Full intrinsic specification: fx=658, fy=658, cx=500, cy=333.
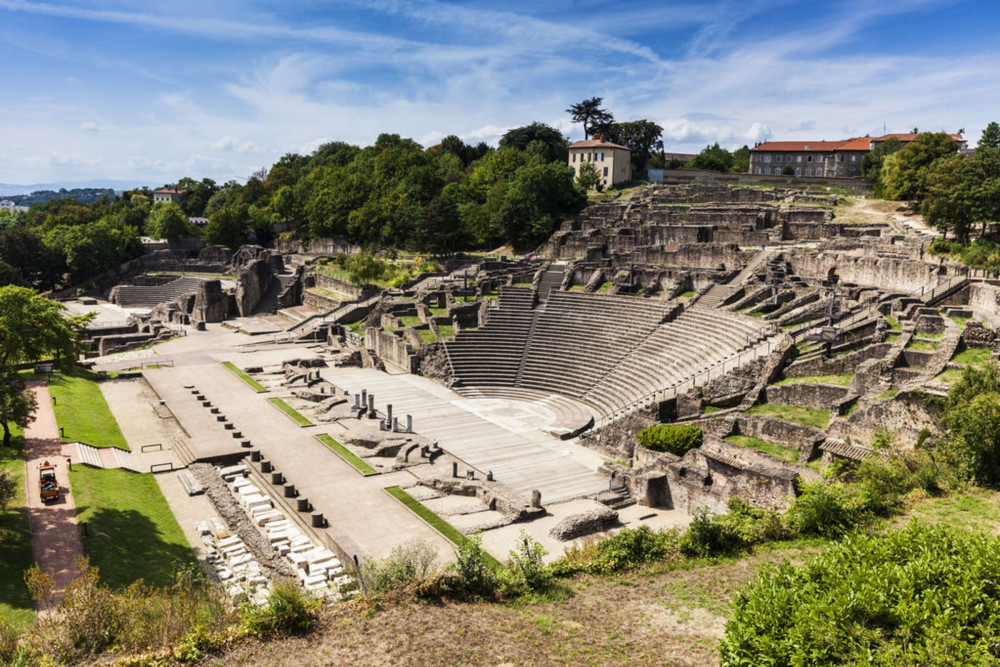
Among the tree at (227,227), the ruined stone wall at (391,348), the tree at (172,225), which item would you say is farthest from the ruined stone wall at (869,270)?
the tree at (172,225)

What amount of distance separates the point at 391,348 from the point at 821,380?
27346 mm

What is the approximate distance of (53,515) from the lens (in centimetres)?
2017

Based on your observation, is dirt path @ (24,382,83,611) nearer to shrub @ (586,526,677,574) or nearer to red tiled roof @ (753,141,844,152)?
shrub @ (586,526,677,574)

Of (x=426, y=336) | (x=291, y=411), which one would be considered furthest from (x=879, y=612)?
(x=426, y=336)

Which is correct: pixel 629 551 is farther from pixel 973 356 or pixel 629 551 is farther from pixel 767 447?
pixel 973 356

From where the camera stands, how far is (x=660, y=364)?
110 feet

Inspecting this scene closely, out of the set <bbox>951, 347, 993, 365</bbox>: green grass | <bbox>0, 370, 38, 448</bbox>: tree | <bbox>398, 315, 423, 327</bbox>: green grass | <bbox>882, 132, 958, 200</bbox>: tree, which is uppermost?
<bbox>882, 132, 958, 200</bbox>: tree

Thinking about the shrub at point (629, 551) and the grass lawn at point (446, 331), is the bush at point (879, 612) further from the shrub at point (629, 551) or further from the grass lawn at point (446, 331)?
the grass lawn at point (446, 331)

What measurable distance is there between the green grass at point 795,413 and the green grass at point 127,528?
2011 centimetres

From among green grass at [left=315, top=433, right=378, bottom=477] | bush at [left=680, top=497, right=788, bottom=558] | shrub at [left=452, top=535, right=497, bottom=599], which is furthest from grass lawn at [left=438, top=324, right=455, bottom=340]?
shrub at [left=452, top=535, right=497, bottom=599]

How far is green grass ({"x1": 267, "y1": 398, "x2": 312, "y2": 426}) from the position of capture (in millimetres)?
32125

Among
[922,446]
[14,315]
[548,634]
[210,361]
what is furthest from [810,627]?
[210,361]

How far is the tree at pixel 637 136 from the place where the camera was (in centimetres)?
8906

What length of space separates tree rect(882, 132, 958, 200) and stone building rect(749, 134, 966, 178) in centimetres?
2436
